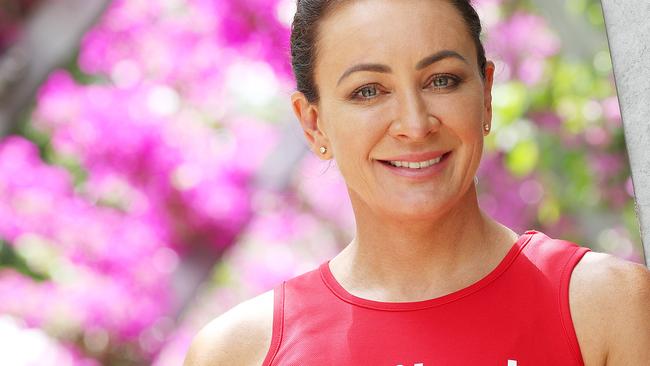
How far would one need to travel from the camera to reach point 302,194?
5.73 metres

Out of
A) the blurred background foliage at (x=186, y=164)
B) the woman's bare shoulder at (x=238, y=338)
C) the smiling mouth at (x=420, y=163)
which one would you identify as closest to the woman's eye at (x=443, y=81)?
the smiling mouth at (x=420, y=163)

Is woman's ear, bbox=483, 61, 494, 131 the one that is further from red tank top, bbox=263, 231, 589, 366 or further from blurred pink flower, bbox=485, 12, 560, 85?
blurred pink flower, bbox=485, 12, 560, 85

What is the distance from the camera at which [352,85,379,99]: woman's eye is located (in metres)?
1.97

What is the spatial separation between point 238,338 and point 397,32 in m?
0.57

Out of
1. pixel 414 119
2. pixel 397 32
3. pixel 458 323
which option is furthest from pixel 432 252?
pixel 397 32

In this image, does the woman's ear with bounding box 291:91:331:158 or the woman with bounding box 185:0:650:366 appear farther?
the woman's ear with bounding box 291:91:331:158

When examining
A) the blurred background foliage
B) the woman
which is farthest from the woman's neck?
the blurred background foliage

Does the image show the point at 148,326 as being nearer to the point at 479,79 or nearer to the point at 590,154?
the point at 590,154

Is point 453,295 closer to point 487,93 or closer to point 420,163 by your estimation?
point 420,163

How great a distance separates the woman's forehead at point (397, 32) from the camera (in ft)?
6.36

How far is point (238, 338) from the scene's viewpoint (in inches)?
83.5

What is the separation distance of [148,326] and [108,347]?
0.53 ft

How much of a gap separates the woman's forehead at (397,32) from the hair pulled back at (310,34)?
0.10ft

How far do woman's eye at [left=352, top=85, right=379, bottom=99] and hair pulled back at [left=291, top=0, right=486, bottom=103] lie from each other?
14 cm
